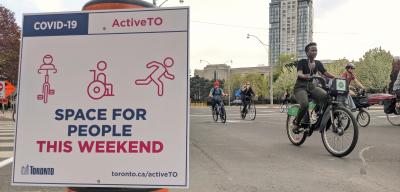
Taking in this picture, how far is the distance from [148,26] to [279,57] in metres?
98.6

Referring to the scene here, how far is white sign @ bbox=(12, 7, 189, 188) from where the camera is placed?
2.25 meters

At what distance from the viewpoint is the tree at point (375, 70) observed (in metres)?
97.5

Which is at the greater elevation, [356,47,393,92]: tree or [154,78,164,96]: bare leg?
[356,47,393,92]: tree

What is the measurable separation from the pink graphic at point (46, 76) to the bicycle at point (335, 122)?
17.2 ft

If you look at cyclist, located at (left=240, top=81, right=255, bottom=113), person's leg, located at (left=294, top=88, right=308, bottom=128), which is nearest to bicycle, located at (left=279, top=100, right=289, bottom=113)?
cyclist, located at (left=240, top=81, right=255, bottom=113)

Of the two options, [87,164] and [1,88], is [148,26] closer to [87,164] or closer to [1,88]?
[87,164]

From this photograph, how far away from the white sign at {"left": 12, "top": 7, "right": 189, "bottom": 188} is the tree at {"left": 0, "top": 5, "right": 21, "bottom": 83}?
4217 centimetres

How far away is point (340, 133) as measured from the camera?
7094 millimetres

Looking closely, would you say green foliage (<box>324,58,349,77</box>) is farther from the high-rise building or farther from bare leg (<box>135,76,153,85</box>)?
bare leg (<box>135,76,153,85</box>)

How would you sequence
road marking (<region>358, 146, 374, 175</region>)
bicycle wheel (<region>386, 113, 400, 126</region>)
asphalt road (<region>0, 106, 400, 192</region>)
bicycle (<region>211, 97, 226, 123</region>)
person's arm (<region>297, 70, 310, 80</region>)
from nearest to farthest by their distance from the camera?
asphalt road (<region>0, 106, 400, 192</region>), road marking (<region>358, 146, 374, 175</region>), person's arm (<region>297, 70, 310, 80</region>), bicycle wheel (<region>386, 113, 400, 126</region>), bicycle (<region>211, 97, 226, 123</region>)

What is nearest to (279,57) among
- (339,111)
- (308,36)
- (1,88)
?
(308,36)

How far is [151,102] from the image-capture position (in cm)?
226

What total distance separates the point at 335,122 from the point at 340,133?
0.80 feet

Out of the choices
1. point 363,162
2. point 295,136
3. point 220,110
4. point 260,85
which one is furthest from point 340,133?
point 260,85
